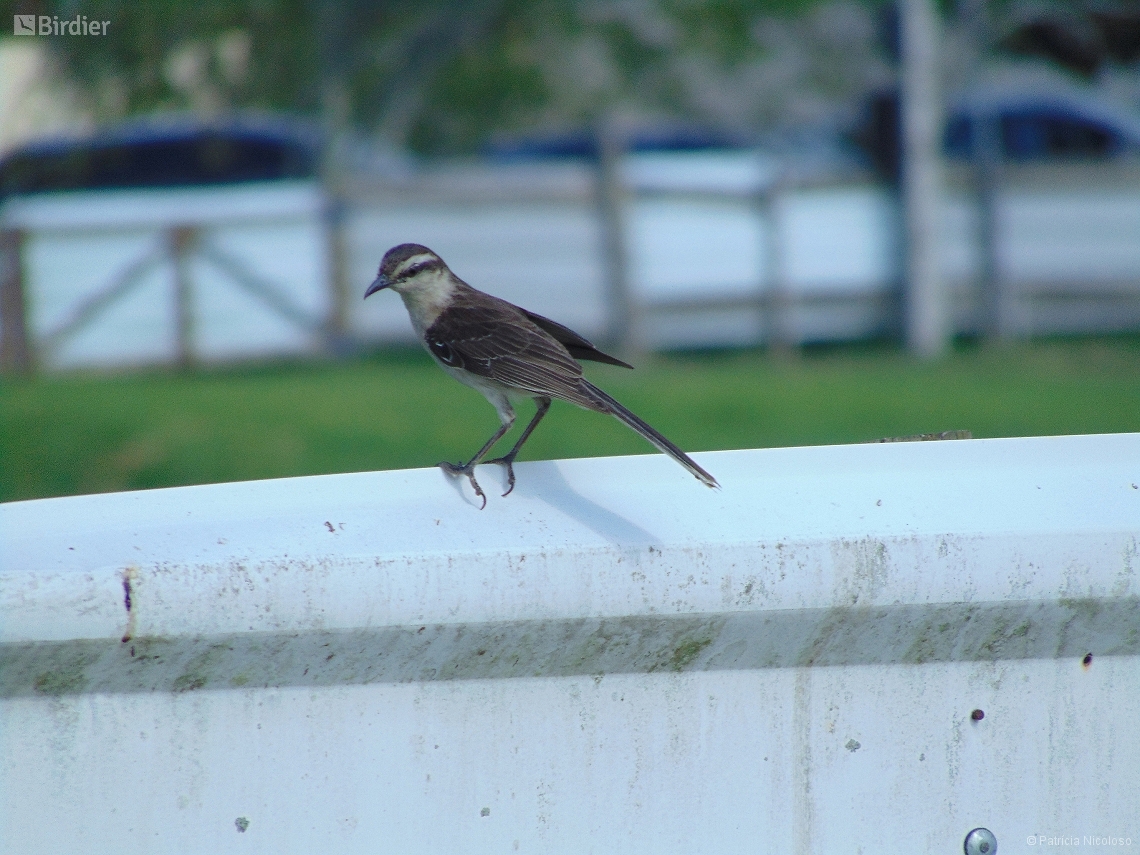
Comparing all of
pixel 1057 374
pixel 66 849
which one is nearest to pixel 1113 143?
pixel 1057 374

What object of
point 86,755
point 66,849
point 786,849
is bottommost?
point 786,849

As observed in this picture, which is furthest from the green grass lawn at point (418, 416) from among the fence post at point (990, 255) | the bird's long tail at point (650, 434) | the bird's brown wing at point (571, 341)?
the bird's long tail at point (650, 434)

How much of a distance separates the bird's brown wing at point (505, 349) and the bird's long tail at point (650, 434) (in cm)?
2

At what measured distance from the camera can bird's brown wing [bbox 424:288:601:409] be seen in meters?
3.81

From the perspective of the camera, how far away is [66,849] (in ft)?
7.21

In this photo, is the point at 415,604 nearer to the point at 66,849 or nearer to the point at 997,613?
the point at 66,849

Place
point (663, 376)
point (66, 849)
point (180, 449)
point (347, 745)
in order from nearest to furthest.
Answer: point (66, 849) → point (347, 745) → point (180, 449) → point (663, 376)

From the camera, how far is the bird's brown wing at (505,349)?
12.5ft

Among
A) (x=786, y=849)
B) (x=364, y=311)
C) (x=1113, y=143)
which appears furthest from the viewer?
(x=1113, y=143)

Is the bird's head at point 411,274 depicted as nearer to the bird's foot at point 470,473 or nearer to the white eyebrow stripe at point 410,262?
the white eyebrow stripe at point 410,262

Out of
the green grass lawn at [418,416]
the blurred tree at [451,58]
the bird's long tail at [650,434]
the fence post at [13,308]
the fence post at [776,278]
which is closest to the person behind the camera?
the bird's long tail at [650,434]

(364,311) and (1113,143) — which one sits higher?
(1113,143)

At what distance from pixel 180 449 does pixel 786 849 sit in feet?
23.4

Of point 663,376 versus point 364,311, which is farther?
point 364,311
